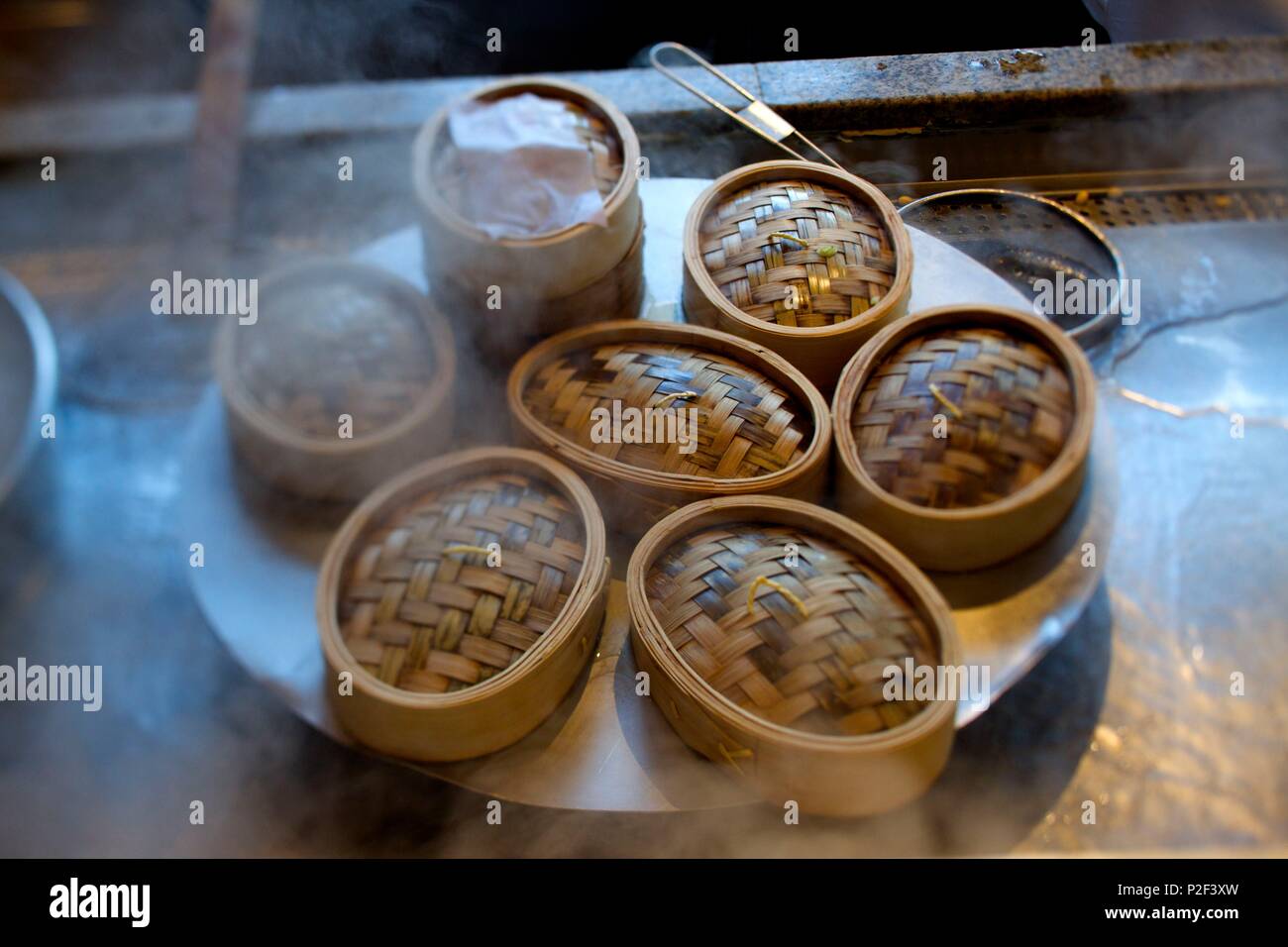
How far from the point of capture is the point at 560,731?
1.46 m

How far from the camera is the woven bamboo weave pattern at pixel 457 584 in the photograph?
1.38 metres

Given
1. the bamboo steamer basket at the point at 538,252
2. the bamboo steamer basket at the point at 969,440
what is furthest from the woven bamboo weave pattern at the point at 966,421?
the bamboo steamer basket at the point at 538,252

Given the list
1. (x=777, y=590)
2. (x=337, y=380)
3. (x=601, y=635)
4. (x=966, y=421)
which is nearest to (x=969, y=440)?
(x=966, y=421)

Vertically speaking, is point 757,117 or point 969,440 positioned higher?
point 757,117

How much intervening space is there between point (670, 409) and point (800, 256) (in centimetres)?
38

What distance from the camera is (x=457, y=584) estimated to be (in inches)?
56.0

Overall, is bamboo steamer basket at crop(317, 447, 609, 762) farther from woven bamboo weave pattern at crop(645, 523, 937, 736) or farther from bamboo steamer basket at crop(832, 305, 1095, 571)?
bamboo steamer basket at crop(832, 305, 1095, 571)

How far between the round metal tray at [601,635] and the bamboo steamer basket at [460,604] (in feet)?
0.14

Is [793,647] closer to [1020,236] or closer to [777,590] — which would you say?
[777,590]

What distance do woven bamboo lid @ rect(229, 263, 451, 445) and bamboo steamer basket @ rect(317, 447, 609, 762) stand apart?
0.14m

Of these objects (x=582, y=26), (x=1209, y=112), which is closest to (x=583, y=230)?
(x=1209, y=112)

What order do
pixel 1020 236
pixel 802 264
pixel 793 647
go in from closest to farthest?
pixel 793 647 → pixel 802 264 → pixel 1020 236

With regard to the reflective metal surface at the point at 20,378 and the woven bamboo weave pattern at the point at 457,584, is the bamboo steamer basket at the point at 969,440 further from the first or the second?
the reflective metal surface at the point at 20,378

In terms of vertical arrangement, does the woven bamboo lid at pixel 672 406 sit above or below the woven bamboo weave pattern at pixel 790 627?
above
